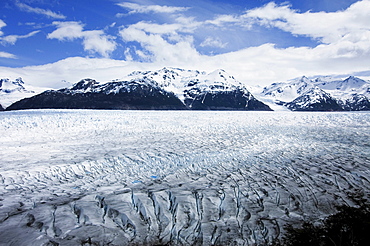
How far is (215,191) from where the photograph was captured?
873 cm

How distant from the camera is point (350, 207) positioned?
23.9ft

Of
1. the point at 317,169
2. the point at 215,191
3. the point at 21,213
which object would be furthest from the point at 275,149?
the point at 21,213

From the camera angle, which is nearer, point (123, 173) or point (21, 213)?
point (21, 213)

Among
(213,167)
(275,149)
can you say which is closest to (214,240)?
(213,167)

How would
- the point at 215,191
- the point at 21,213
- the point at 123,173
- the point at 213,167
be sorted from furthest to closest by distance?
1. the point at 213,167
2. the point at 123,173
3. the point at 215,191
4. the point at 21,213

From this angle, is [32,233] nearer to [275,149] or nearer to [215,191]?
[215,191]

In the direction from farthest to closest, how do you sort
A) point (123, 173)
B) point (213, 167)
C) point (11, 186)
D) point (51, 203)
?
point (213, 167) < point (123, 173) < point (11, 186) < point (51, 203)

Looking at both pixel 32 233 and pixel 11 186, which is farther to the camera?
pixel 11 186

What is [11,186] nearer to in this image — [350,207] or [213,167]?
[213,167]

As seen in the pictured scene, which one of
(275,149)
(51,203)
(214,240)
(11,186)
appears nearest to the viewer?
(214,240)

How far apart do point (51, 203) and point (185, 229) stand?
14.9ft

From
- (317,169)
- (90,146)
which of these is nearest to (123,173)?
(90,146)

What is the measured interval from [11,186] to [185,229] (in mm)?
7580

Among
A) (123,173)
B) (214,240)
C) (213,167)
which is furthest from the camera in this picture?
(213,167)
